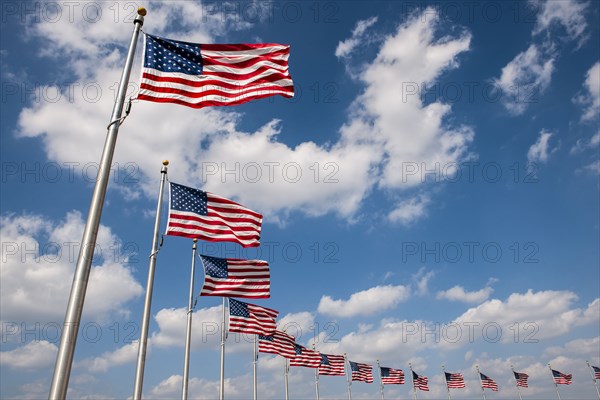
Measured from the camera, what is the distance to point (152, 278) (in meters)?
14.2

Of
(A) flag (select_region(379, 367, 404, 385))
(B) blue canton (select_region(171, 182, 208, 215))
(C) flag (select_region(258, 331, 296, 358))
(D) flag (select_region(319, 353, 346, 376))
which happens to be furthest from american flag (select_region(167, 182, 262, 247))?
(A) flag (select_region(379, 367, 404, 385))

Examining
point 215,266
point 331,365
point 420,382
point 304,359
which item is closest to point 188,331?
point 215,266

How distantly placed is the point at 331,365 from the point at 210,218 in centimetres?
3478

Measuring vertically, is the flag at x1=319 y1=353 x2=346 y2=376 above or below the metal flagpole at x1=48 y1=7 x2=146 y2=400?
above

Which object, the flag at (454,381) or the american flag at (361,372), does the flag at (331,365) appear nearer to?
the american flag at (361,372)

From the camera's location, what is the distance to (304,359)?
41000mm

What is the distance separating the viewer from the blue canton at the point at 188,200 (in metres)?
15.9

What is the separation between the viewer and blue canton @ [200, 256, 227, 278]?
20938mm

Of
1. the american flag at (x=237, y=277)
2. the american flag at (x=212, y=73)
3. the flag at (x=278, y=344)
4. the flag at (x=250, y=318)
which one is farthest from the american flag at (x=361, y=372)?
the american flag at (x=212, y=73)

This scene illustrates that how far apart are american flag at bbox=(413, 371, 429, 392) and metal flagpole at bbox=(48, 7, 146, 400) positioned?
62.5m

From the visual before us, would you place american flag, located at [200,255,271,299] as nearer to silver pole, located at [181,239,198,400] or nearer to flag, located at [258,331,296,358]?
silver pole, located at [181,239,198,400]

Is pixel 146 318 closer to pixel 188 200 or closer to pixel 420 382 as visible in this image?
pixel 188 200

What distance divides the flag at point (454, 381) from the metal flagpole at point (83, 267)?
6624cm

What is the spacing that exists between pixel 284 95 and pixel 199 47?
233cm
